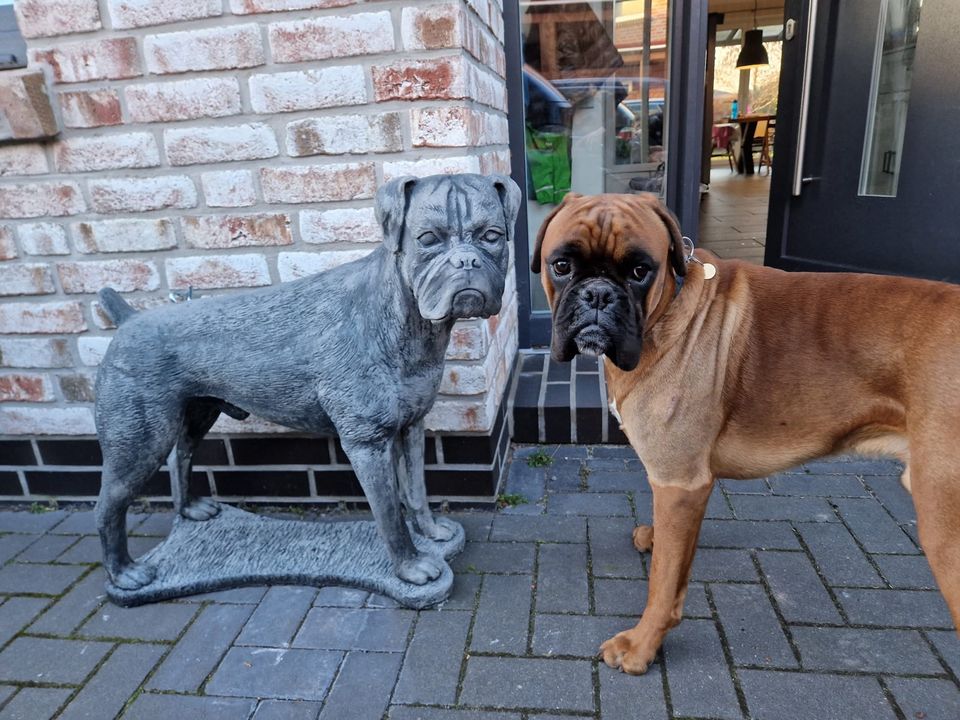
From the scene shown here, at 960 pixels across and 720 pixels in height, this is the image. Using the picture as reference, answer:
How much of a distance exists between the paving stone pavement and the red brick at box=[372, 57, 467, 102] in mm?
1872

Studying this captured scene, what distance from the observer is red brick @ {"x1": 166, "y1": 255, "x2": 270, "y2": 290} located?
9.14 feet

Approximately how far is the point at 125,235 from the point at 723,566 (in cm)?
294

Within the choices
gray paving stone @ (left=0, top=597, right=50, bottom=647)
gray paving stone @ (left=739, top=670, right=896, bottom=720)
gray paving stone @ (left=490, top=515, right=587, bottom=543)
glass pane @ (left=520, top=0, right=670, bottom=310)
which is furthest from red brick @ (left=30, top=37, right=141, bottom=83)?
gray paving stone @ (left=739, top=670, right=896, bottom=720)

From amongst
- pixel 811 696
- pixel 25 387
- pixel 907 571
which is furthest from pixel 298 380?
pixel 907 571

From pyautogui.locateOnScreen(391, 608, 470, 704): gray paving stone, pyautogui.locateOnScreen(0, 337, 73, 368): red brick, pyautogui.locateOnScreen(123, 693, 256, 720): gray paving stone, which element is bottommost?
pyautogui.locateOnScreen(391, 608, 470, 704): gray paving stone

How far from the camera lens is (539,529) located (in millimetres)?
2844

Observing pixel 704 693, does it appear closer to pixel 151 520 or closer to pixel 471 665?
pixel 471 665

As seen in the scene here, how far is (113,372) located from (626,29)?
4.23m

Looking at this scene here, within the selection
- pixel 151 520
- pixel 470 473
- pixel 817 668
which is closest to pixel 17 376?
pixel 151 520

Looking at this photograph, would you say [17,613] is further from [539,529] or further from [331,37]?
[331,37]

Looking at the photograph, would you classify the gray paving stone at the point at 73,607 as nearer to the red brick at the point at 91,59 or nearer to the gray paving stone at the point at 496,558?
the gray paving stone at the point at 496,558

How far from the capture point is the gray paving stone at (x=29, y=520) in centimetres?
307

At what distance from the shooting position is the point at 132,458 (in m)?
2.27

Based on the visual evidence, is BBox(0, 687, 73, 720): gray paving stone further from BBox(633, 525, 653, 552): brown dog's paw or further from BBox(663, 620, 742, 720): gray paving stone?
BBox(633, 525, 653, 552): brown dog's paw
